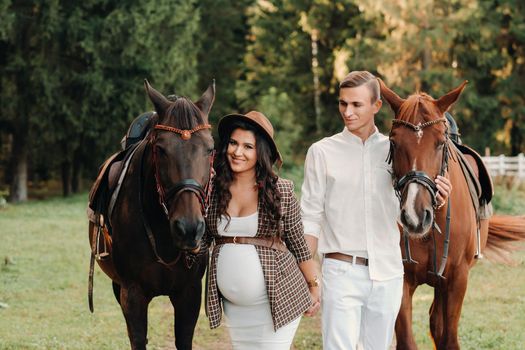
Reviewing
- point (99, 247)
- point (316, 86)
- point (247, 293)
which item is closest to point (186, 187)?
point (247, 293)

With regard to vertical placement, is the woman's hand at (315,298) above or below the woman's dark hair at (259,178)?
below

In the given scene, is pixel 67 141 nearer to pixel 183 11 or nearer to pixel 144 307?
pixel 183 11

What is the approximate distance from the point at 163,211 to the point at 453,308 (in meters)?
2.35

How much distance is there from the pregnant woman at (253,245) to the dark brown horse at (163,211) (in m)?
0.15

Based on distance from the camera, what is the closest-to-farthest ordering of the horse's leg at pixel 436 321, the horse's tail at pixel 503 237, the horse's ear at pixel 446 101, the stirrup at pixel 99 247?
1. the horse's ear at pixel 446 101
2. the stirrup at pixel 99 247
3. the horse's leg at pixel 436 321
4. the horse's tail at pixel 503 237

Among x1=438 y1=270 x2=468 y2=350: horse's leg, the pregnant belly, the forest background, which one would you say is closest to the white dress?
the pregnant belly

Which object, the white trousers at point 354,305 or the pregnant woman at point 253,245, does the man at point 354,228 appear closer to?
the white trousers at point 354,305

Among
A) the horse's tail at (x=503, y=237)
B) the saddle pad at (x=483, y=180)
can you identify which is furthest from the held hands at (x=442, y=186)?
the horse's tail at (x=503, y=237)

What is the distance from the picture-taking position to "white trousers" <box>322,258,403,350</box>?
453cm

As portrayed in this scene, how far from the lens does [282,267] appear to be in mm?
4293

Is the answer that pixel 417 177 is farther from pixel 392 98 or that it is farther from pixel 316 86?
pixel 316 86

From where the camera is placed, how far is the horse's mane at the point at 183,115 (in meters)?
4.56

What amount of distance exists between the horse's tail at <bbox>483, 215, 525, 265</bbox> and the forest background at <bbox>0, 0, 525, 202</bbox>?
19.4 m

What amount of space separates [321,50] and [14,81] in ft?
52.3
